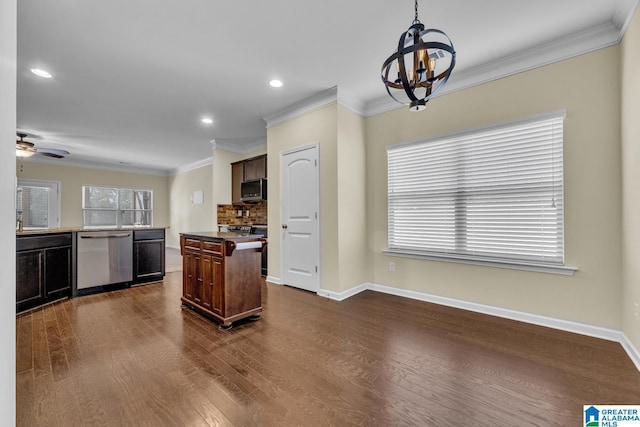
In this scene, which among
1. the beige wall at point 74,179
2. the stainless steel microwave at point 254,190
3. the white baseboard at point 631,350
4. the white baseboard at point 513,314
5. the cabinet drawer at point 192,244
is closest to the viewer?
the white baseboard at point 631,350

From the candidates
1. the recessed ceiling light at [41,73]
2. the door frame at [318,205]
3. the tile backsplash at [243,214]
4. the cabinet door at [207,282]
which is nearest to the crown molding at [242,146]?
the tile backsplash at [243,214]

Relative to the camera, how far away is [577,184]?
8.23 feet

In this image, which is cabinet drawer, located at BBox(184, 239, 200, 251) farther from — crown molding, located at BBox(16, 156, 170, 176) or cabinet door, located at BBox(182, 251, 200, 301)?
crown molding, located at BBox(16, 156, 170, 176)

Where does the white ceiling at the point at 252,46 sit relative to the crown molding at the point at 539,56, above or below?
above

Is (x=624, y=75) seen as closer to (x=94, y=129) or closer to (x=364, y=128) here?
(x=364, y=128)

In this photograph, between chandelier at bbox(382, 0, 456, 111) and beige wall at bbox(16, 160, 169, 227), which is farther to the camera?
beige wall at bbox(16, 160, 169, 227)

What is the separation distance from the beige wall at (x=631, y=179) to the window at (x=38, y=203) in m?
10.6

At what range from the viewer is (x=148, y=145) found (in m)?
6.15

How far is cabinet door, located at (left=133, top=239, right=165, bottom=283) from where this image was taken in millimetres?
4199

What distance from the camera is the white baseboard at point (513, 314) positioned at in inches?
90.4

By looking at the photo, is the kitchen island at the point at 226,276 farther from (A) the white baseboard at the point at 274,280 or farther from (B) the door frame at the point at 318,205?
(A) the white baseboard at the point at 274,280

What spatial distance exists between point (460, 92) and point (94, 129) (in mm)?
6174

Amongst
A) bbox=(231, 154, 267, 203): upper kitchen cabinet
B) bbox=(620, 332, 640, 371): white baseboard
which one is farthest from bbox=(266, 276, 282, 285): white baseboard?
bbox=(620, 332, 640, 371): white baseboard

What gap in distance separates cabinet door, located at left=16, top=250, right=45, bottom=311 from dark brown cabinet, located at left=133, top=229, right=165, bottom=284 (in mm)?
1059
